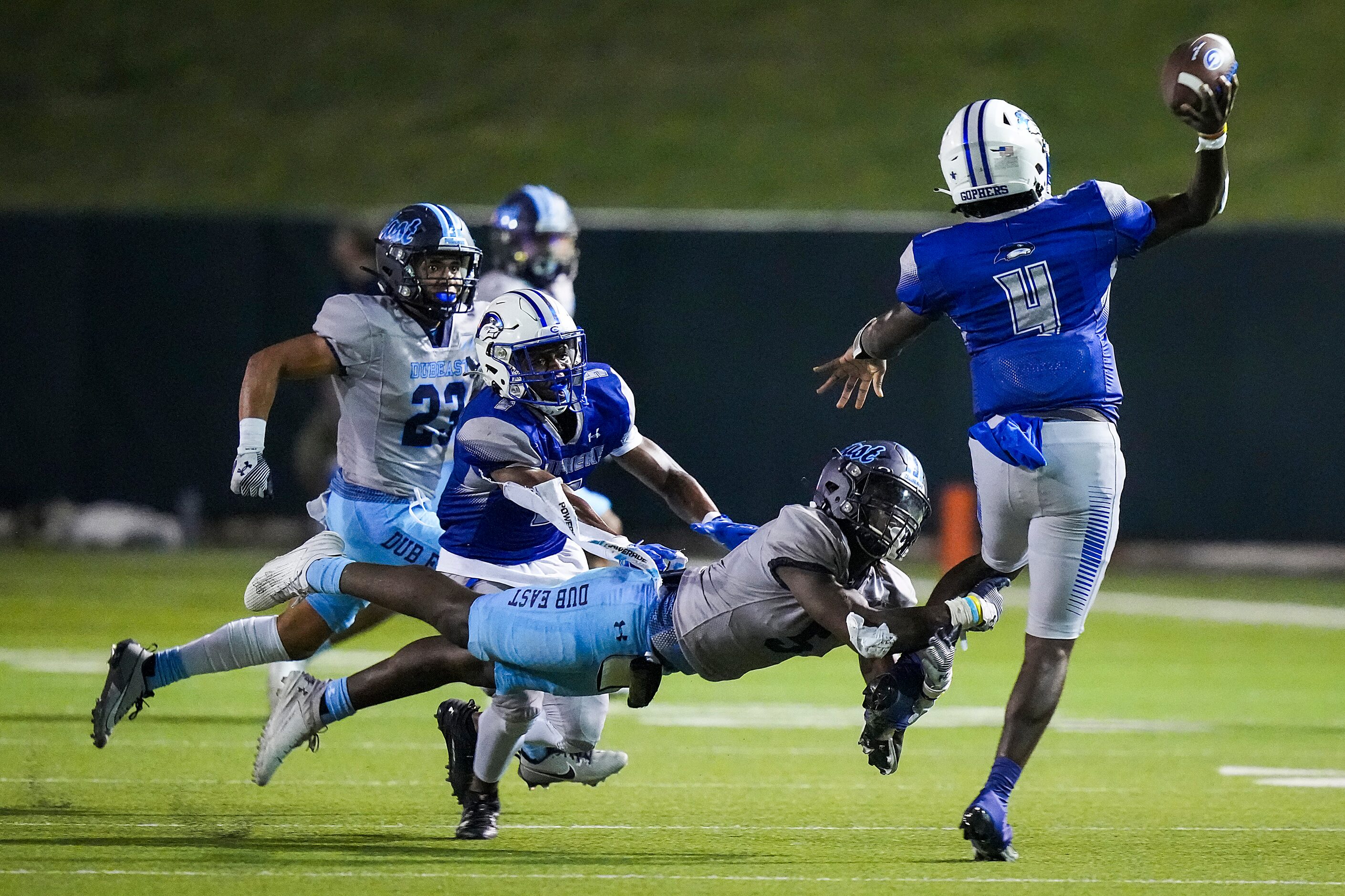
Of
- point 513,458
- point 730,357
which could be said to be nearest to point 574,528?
point 513,458

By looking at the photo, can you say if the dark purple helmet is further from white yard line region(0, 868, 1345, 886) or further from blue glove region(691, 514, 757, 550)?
white yard line region(0, 868, 1345, 886)

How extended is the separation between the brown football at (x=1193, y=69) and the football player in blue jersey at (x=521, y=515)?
5.04 ft

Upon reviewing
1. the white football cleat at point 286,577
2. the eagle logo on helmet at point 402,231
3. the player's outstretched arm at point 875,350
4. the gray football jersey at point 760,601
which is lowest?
the white football cleat at point 286,577

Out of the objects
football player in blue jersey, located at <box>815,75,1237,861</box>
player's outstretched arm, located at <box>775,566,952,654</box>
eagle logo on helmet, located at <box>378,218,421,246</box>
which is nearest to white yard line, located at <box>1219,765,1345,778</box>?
football player in blue jersey, located at <box>815,75,1237,861</box>

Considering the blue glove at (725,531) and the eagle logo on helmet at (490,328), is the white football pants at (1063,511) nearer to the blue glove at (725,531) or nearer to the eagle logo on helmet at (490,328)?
the blue glove at (725,531)

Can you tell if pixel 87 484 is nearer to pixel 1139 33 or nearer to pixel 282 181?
pixel 282 181

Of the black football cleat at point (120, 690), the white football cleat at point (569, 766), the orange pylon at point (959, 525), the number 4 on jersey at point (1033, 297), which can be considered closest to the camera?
the number 4 on jersey at point (1033, 297)

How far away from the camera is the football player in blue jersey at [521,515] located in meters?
5.37

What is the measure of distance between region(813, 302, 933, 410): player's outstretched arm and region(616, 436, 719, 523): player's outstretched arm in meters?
0.47

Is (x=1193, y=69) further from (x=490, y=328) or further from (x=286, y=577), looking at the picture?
(x=286, y=577)

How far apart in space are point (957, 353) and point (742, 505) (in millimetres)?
1924

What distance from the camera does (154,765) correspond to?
6.35 meters

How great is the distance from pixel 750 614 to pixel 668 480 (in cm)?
100

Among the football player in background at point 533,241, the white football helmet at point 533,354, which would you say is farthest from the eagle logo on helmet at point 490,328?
the football player in background at point 533,241
